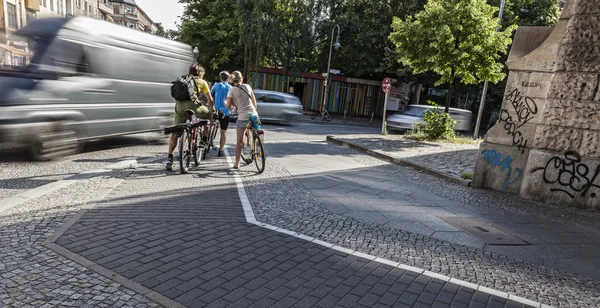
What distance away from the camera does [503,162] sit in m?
7.56

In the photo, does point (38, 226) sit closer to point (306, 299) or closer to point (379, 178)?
point (306, 299)

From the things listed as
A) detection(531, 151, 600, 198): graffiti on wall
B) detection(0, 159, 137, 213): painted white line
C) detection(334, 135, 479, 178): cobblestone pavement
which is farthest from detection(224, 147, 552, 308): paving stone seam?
detection(334, 135, 479, 178): cobblestone pavement

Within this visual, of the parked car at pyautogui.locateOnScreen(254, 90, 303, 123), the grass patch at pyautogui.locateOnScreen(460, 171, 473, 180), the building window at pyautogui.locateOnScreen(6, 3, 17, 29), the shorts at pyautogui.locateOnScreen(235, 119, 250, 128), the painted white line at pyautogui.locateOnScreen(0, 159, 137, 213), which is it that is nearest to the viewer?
the painted white line at pyautogui.locateOnScreen(0, 159, 137, 213)

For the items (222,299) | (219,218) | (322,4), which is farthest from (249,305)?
(322,4)

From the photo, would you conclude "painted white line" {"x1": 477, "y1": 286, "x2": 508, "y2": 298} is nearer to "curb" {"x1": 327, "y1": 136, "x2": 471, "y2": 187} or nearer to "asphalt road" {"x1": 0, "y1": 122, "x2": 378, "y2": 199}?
"curb" {"x1": 327, "y1": 136, "x2": 471, "y2": 187}

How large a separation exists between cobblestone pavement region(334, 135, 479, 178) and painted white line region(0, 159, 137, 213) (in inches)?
273

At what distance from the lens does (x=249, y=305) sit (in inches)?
107

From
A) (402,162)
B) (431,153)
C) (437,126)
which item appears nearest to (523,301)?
(402,162)

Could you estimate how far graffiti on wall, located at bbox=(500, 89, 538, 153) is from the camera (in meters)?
7.29

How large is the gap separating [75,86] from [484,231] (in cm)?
719

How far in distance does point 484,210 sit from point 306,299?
4394mm

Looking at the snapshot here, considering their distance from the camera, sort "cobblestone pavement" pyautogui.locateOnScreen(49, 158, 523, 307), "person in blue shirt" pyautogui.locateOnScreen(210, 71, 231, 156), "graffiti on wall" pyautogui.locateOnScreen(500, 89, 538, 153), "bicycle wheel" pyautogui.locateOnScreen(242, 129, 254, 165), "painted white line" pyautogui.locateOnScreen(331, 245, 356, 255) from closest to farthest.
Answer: "cobblestone pavement" pyautogui.locateOnScreen(49, 158, 523, 307), "painted white line" pyautogui.locateOnScreen(331, 245, 356, 255), "graffiti on wall" pyautogui.locateOnScreen(500, 89, 538, 153), "bicycle wheel" pyautogui.locateOnScreen(242, 129, 254, 165), "person in blue shirt" pyautogui.locateOnScreen(210, 71, 231, 156)

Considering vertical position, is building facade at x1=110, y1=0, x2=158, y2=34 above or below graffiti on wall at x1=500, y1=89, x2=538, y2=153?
above

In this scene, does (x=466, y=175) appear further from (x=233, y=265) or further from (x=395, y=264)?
(x=233, y=265)
